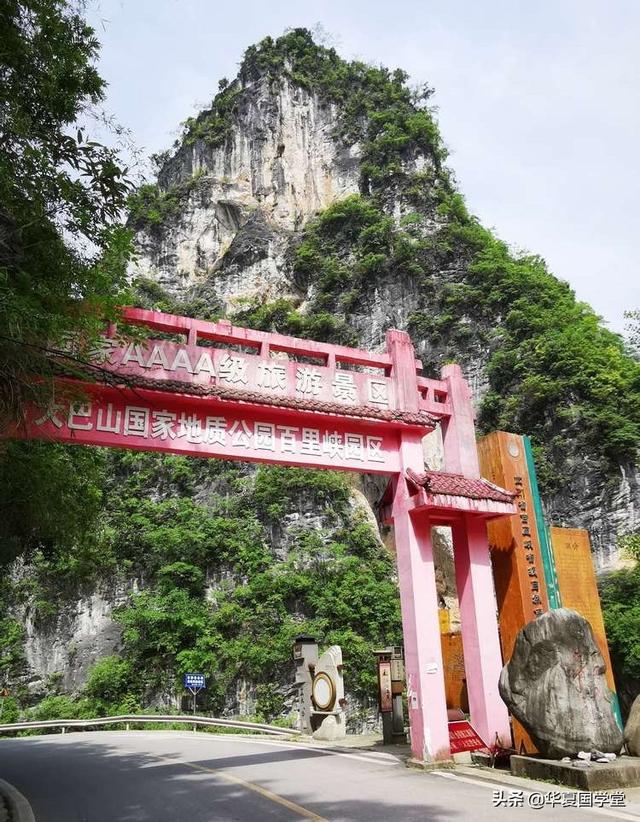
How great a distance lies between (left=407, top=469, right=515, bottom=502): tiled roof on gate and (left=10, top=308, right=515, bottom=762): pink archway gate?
2 centimetres

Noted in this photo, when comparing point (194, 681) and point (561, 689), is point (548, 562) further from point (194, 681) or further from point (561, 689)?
point (194, 681)

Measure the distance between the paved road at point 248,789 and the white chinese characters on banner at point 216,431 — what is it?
353 cm

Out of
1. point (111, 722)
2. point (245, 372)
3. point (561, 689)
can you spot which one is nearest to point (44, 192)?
point (245, 372)

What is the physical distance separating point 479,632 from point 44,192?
264 inches

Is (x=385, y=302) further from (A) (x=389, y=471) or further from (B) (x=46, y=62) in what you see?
(B) (x=46, y=62)

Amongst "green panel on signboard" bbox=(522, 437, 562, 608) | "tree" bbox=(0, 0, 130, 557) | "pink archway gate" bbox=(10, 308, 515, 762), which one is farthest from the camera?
"green panel on signboard" bbox=(522, 437, 562, 608)

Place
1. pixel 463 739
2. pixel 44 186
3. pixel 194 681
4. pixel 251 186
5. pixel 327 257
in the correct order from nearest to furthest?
pixel 44 186
pixel 463 739
pixel 194 681
pixel 327 257
pixel 251 186

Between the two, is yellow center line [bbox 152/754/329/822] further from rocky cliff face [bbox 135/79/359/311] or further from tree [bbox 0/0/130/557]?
rocky cliff face [bbox 135/79/359/311]

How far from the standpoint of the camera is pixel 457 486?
7.75 metres

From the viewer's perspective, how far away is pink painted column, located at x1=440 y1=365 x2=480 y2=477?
28.0ft

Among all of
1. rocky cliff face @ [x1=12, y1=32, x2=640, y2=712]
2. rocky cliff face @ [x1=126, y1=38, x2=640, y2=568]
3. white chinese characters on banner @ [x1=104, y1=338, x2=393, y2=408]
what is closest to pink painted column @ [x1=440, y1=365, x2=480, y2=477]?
white chinese characters on banner @ [x1=104, y1=338, x2=393, y2=408]

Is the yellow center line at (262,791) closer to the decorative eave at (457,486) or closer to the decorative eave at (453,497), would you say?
the decorative eave at (453,497)

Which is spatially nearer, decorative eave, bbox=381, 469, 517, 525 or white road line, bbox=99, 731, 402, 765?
decorative eave, bbox=381, 469, 517, 525

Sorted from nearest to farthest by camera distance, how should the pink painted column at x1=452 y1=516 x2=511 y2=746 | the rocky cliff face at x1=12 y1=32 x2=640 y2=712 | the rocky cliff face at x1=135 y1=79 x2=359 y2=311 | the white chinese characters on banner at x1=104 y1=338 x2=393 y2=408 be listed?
the white chinese characters on banner at x1=104 y1=338 x2=393 y2=408, the pink painted column at x1=452 y1=516 x2=511 y2=746, the rocky cliff face at x1=12 y1=32 x2=640 y2=712, the rocky cliff face at x1=135 y1=79 x2=359 y2=311
